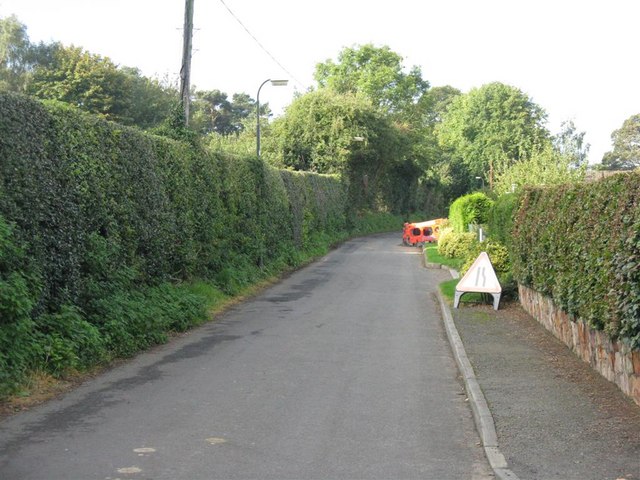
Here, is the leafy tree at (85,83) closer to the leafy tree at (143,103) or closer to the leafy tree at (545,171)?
the leafy tree at (143,103)

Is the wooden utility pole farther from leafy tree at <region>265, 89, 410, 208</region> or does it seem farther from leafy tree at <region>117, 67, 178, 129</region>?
leafy tree at <region>117, 67, 178, 129</region>

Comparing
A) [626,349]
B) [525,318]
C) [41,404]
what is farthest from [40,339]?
[525,318]

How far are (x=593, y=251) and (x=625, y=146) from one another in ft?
283

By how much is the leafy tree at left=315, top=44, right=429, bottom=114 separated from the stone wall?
64.5 metres

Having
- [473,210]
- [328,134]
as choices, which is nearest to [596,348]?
[473,210]

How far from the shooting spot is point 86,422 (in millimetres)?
7715

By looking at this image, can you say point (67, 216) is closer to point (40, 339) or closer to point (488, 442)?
point (40, 339)

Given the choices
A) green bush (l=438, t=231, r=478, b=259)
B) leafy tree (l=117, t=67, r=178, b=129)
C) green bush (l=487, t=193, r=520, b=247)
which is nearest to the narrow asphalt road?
green bush (l=487, t=193, r=520, b=247)

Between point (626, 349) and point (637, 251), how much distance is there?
1321mm

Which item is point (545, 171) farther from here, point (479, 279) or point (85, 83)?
point (85, 83)

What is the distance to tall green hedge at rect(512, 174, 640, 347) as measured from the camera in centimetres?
771

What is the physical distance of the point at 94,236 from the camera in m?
11.5

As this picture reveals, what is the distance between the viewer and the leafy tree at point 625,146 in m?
86.8

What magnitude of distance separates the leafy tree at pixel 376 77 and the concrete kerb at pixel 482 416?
66362mm
